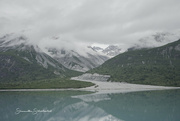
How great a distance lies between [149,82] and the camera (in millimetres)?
191500

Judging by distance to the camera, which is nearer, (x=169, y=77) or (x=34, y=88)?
(x=34, y=88)

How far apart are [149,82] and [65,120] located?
151 meters

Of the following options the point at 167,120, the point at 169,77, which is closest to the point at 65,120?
the point at 167,120

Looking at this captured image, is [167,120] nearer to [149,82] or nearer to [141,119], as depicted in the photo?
[141,119]

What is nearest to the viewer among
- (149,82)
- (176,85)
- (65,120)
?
(65,120)

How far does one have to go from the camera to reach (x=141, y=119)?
57062 mm

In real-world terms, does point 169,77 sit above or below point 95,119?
above

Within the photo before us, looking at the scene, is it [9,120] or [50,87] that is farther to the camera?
[50,87]

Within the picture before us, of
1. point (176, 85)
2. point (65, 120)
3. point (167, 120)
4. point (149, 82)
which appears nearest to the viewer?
point (167, 120)

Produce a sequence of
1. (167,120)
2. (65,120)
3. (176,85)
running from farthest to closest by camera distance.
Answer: (176,85), (65,120), (167,120)

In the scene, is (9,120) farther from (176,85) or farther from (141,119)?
(176,85)

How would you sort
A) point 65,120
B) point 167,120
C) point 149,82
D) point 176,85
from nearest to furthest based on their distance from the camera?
point 167,120
point 65,120
point 176,85
point 149,82

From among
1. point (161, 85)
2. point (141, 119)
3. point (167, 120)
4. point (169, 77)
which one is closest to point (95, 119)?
point (141, 119)

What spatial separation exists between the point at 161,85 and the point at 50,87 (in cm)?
10787
